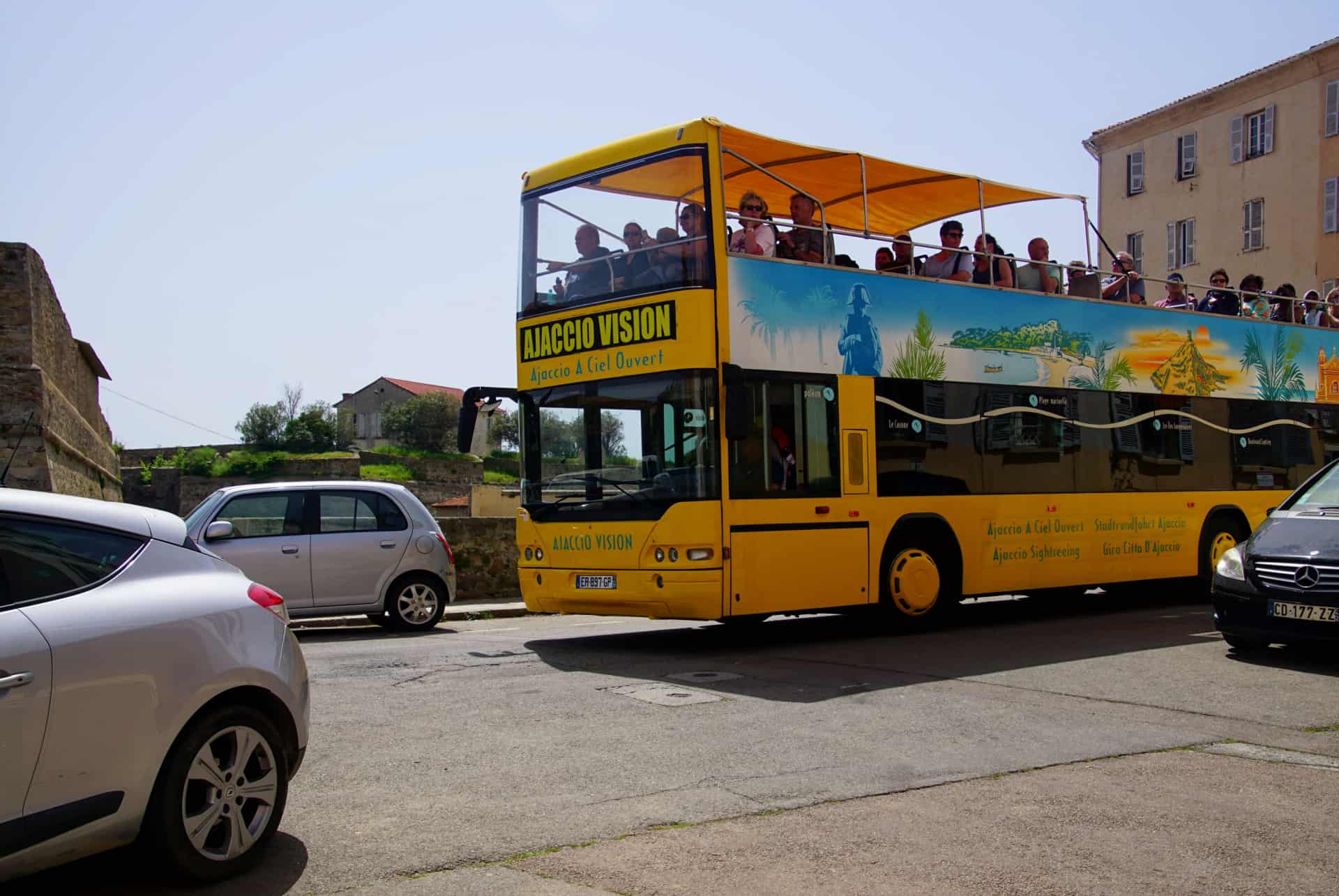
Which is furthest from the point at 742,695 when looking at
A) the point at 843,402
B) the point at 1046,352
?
the point at 1046,352

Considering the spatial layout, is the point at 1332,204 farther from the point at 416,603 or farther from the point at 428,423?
the point at 428,423

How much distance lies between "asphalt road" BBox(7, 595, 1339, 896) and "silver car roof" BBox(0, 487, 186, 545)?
1260mm

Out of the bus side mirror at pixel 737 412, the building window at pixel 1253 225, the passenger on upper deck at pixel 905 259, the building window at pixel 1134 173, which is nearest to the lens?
the bus side mirror at pixel 737 412

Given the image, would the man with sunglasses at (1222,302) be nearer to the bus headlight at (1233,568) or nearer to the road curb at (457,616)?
the bus headlight at (1233,568)

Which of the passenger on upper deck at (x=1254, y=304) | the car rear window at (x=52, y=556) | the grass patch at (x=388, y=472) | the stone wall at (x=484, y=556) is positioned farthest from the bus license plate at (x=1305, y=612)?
the grass patch at (x=388, y=472)

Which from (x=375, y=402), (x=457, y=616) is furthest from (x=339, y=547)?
(x=375, y=402)

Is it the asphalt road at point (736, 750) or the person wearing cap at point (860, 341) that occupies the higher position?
the person wearing cap at point (860, 341)

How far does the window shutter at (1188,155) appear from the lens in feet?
154

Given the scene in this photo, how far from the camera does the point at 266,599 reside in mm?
4938

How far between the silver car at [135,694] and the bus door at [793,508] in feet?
20.3

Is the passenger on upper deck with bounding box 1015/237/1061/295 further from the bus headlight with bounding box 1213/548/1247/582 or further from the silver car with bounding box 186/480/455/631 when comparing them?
the silver car with bounding box 186/480/455/631

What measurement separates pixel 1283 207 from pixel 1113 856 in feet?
146

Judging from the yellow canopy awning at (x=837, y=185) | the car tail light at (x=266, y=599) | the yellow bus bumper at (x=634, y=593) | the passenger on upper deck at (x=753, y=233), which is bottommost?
the yellow bus bumper at (x=634, y=593)

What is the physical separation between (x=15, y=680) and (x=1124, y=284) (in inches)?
547
